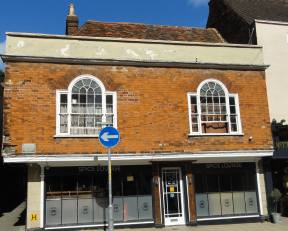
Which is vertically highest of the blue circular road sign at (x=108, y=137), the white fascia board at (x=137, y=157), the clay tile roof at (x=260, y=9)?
the clay tile roof at (x=260, y=9)

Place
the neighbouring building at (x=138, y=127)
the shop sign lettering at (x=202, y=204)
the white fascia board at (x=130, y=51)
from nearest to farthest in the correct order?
the neighbouring building at (x=138, y=127) → the white fascia board at (x=130, y=51) → the shop sign lettering at (x=202, y=204)

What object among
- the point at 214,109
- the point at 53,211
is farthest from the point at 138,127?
the point at 53,211

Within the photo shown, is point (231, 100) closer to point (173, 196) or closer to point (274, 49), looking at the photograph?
point (274, 49)

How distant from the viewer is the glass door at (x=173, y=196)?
14117 millimetres

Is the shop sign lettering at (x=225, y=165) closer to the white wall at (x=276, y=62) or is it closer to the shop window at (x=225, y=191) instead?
the shop window at (x=225, y=191)

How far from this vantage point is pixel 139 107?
14.0 m

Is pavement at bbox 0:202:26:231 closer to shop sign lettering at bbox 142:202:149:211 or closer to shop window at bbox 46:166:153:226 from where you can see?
shop window at bbox 46:166:153:226

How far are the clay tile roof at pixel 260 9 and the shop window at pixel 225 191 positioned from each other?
7083 mm

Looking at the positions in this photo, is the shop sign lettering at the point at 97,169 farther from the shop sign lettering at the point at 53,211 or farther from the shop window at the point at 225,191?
the shop window at the point at 225,191

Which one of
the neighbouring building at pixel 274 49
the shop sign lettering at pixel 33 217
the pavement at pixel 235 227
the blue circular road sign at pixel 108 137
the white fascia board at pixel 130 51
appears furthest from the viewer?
the neighbouring building at pixel 274 49

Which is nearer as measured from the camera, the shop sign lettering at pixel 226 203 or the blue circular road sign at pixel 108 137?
the blue circular road sign at pixel 108 137

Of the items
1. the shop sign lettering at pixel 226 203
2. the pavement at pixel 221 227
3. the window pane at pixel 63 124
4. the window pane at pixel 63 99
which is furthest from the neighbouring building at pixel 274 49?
the window pane at pixel 63 99

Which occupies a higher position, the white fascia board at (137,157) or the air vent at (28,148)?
the air vent at (28,148)

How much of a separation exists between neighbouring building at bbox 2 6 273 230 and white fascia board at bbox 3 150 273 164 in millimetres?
34
